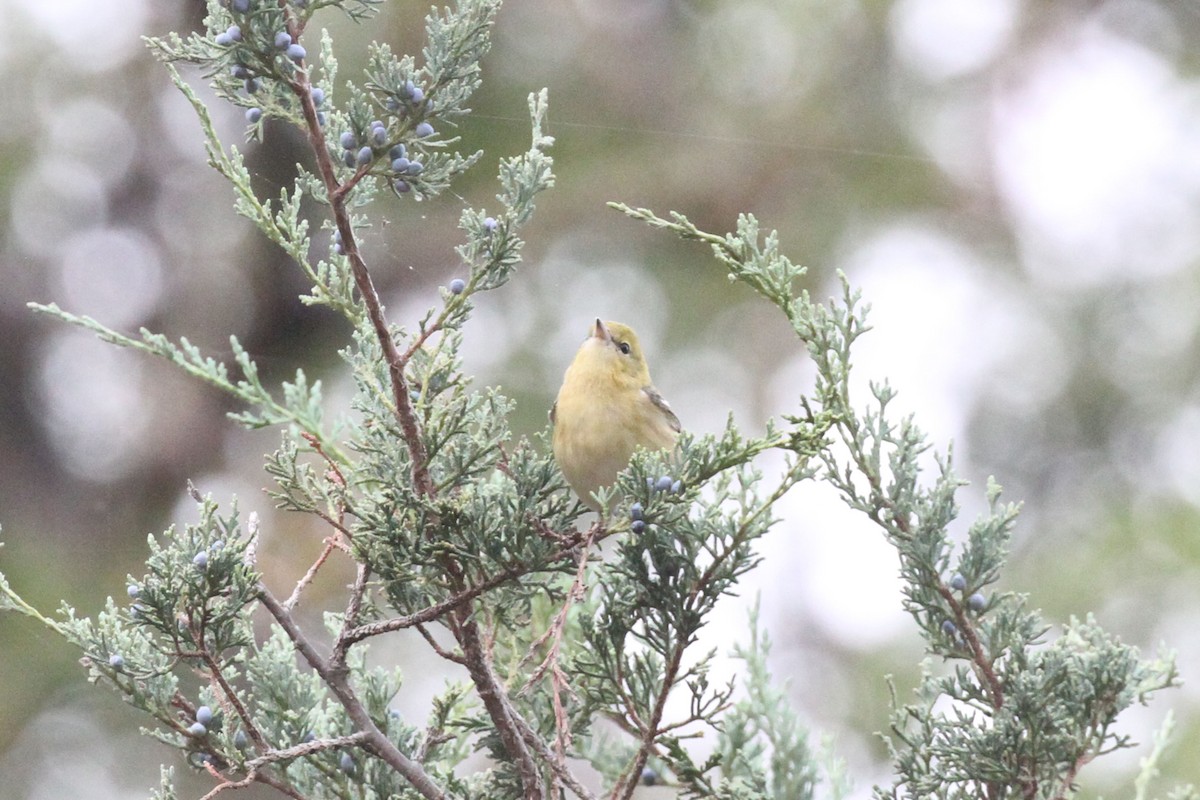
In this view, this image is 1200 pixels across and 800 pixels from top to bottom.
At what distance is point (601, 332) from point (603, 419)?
2.02ft

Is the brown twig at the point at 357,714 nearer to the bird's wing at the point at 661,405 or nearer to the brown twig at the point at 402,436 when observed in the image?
the brown twig at the point at 402,436

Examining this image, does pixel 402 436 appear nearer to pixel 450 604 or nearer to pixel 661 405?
pixel 450 604

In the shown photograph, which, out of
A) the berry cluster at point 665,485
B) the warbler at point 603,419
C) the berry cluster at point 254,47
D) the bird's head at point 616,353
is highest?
the bird's head at point 616,353

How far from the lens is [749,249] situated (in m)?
2.33

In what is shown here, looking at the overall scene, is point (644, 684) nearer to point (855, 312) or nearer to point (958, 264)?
point (855, 312)

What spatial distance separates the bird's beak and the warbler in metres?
0.01

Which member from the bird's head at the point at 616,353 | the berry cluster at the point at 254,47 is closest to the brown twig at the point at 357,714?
the berry cluster at the point at 254,47

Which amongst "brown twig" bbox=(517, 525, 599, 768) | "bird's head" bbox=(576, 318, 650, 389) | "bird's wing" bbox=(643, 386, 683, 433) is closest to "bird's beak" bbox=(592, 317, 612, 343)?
"bird's head" bbox=(576, 318, 650, 389)

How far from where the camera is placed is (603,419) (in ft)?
10.9

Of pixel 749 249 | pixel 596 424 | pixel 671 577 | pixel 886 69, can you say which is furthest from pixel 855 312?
pixel 886 69

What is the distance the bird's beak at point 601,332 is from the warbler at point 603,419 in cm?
1

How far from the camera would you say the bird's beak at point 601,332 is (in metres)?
3.87

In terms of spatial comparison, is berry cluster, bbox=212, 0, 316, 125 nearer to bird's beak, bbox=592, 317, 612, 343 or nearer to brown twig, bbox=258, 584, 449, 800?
brown twig, bbox=258, 584, 449, 800

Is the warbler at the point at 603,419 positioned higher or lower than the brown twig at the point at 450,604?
higher
